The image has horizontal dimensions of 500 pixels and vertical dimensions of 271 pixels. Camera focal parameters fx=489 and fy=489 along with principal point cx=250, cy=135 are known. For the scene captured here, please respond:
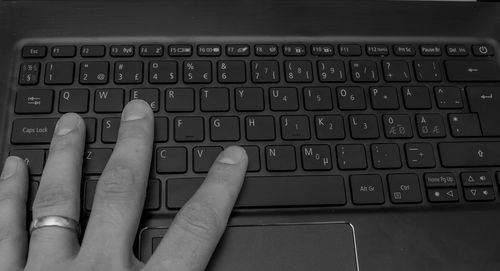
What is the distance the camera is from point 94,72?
60 cm

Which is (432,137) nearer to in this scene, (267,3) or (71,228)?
(267,3)

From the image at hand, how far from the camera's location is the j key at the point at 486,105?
61cm

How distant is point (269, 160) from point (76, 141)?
0.72 ft

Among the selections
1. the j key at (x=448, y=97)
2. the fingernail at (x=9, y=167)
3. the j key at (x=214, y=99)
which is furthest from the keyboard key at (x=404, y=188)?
the fingernail at (x=9, y=167)

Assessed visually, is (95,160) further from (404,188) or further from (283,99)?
(404,188)

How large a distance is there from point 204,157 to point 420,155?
26 centimetres

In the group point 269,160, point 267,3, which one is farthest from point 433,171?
point 267,3

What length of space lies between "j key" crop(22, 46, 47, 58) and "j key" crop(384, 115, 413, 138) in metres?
0.43

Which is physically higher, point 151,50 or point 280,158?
point 151,50

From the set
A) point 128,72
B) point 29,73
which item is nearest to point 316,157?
point 128,72

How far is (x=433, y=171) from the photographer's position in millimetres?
583

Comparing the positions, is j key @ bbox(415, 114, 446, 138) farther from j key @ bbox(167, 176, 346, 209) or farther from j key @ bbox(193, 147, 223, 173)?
j key @ bbox(193, 147, 223, 173)

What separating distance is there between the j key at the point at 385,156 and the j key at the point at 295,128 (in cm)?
8

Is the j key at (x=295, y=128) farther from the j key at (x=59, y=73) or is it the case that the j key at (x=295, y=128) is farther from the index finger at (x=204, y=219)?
the j key at (x=59, y=73)
